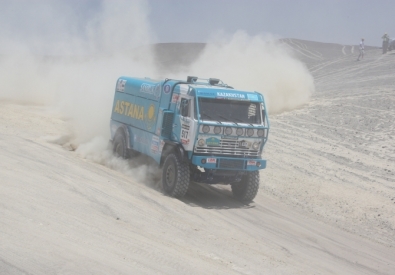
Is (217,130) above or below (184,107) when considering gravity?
below

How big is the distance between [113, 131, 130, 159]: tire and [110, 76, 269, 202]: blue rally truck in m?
1.58

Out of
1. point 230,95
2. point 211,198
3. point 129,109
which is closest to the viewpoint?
point 230,95

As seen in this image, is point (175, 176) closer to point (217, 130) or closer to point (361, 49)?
point (217, 130)

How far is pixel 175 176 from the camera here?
13211mm

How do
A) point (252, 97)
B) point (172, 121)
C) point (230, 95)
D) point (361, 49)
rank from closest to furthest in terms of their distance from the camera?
point (230, 95)
point (252, 97)
point (172, 121)
point (361, 49)

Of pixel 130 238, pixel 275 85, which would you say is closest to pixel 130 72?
pixel 275 85

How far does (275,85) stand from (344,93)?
3.83m

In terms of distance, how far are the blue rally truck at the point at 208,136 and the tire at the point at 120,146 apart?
1579 millimetres

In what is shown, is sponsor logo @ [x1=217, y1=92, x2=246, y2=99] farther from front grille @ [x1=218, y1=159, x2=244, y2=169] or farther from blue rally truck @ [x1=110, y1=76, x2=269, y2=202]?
front grille @ [x1=218, y1=159, x2=244, y2=169]

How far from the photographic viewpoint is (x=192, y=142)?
42.5 ft

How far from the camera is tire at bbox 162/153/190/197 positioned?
13062 mm

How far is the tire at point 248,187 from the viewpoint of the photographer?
13875 mm

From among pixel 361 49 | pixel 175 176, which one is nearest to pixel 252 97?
pixel 175 176

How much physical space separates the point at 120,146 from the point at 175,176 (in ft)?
12.2
